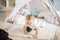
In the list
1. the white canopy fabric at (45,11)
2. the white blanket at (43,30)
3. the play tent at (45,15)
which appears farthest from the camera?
the white canopy fabric at (45,11)

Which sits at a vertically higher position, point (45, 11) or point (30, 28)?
point (45, 11)

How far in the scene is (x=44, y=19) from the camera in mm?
1537

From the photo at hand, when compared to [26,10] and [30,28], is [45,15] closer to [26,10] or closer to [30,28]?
[26,10]

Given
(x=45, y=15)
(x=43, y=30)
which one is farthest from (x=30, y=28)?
(x=45, y=15)

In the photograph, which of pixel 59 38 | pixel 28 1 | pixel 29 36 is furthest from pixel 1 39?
pixel 28 1

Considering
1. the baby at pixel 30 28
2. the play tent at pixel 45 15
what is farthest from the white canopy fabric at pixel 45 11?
the baby at pixel 30 28

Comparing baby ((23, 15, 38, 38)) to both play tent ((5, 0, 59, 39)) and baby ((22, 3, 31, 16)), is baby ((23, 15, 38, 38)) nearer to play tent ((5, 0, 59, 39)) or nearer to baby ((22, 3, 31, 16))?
play tent ((5, 0, 59, 39))

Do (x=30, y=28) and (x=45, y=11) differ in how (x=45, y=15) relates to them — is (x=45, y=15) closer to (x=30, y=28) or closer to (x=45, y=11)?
(x=45, y=11)

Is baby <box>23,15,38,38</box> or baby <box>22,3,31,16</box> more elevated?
baby <box>22,3,31,16</box>

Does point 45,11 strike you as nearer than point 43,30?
No

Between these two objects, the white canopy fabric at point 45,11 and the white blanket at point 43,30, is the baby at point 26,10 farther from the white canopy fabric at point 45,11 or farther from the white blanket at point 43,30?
the white blanket at point 43,30

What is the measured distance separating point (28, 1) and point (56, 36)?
0.68 meters

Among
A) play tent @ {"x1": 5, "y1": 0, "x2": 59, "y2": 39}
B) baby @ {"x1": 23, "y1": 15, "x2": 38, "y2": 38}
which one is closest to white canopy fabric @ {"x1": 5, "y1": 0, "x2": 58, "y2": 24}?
play tent @ {"x1": 5, "y1": 0, "x2": 59, "y2": 39}

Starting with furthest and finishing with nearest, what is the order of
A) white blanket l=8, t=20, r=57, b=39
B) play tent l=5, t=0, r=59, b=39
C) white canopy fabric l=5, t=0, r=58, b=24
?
1. white canopy fabric l=5, t=0, r=58, b=24
2. play tent l=5, t=0, r=59, b=39
3. white blanket l=8, t=20, r=57, b=39
